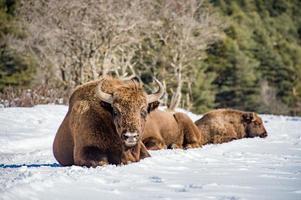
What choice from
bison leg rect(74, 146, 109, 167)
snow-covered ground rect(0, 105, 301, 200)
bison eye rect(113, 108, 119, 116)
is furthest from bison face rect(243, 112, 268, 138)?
bison leg rect(74, 146, 109, 167)

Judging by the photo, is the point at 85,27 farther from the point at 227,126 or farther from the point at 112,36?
the point at 227,126

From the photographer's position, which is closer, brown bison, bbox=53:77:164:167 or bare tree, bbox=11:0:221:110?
brown bison, bbox=53:77:164:167

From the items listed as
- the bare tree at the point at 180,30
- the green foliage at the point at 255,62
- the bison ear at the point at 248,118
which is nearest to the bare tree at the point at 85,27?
the bare tree at the point at 180,30

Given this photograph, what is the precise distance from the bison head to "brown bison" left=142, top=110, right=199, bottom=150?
3.27m

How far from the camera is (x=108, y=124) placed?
735 cm

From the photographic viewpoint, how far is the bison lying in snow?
13.9m

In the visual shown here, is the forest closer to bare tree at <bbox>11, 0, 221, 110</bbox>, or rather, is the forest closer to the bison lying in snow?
bare tree at <bbox>11, 0, 221, 110</bbox>

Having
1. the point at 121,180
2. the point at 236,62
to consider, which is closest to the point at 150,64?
the point at 236,62

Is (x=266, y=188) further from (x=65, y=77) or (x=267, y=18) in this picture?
(x=267, y=18)

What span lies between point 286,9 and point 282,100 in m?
36.8

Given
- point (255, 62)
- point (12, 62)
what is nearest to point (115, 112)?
point (12, 62)

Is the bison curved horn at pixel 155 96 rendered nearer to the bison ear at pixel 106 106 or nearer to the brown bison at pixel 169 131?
the bison ear at pixel 106 106

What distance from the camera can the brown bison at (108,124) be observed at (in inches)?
Result: 269

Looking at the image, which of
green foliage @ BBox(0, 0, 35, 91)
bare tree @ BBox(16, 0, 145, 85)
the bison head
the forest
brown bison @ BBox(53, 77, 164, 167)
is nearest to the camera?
the bison head
